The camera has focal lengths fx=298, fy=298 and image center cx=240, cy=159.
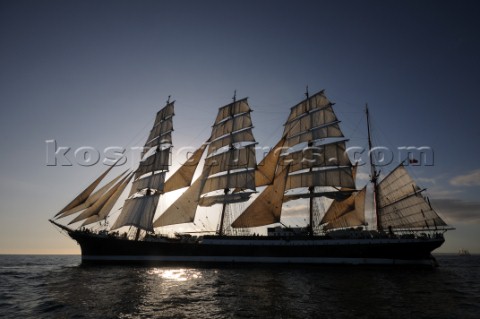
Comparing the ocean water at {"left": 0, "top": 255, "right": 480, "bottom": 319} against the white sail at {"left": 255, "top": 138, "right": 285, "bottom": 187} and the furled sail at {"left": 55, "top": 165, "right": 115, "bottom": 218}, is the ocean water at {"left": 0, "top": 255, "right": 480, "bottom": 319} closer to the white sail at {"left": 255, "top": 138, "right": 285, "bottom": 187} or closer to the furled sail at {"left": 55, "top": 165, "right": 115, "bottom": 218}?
the furled sail at {"left": 55, "top": 165, "right": 115, "bottom": 218}

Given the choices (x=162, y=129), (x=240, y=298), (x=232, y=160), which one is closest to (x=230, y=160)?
(x=232, y=160)

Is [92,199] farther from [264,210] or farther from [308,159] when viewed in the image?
[308,159]

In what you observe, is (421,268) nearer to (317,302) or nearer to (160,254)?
(317,302)

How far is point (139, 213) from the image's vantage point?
1916 inches

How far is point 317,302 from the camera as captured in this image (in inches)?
761

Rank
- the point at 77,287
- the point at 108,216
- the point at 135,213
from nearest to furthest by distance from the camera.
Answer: the point at 77,287 < the point at 108,216 < the point at 135,213

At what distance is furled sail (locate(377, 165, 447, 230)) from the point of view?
1604 inches

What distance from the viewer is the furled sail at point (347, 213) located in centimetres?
4550

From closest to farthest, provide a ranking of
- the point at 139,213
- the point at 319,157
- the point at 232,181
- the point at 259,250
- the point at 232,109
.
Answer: the point at 259,250, the point at 139,213, the point at 232,181, the point at 319,157, the point at 232,109

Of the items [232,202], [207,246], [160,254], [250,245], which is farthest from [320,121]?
[160,254]

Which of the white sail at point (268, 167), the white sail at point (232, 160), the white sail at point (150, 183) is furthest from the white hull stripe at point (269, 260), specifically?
the white sail at point (232, 160)

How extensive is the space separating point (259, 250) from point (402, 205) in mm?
21919

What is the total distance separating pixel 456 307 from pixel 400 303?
317 centimetres

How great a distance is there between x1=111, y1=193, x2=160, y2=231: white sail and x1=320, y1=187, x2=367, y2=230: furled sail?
2713 cm
